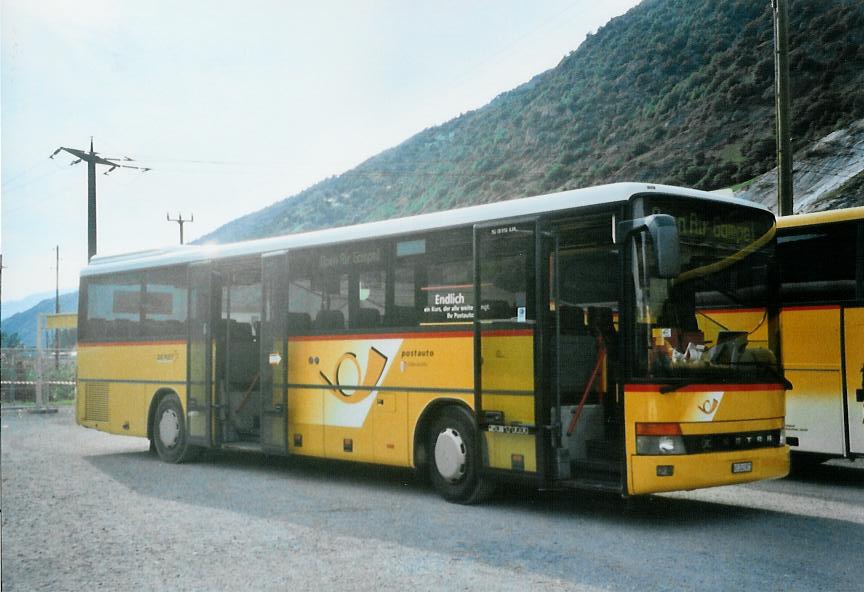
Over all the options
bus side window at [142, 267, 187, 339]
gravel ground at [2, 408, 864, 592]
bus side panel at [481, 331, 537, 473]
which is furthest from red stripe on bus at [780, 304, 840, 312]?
bus side window at [142, 267, 187, 339]

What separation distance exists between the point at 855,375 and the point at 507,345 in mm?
4760

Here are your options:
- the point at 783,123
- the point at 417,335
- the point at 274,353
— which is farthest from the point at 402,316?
the point at 783,123

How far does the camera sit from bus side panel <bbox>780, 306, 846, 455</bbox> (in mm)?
11828

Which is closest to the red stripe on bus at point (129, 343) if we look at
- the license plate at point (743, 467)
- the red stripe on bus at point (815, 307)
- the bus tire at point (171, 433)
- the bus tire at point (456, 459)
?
the bus tire at point (171, 433)

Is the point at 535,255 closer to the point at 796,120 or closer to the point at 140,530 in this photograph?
the point at 140,530

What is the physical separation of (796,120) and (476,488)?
4997 cm

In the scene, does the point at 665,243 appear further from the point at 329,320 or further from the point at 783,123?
the point at 783,123

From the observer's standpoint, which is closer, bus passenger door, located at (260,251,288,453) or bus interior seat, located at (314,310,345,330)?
bus interior seat, located at (314,310,345,330)

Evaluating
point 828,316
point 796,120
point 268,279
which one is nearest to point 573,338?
point 828,316

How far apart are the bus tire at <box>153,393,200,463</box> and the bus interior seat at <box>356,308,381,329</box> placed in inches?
176

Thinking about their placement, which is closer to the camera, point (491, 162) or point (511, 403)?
point (511, 403)

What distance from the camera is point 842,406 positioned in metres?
11.7

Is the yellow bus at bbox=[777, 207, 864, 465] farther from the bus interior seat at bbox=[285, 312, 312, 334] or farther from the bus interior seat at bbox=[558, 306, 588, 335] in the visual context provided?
the bus interior seat at bbox=[285, 312, 312, 334]

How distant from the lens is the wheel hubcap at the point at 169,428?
49.3 feet
